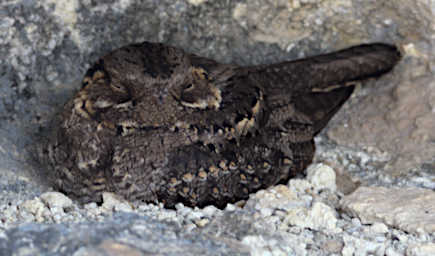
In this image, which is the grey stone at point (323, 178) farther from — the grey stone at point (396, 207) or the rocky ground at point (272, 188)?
the grey stone at point (396, 207)

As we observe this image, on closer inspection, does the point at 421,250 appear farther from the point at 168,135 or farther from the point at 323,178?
the point at 168,135

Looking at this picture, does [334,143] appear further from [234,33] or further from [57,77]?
[57,77]

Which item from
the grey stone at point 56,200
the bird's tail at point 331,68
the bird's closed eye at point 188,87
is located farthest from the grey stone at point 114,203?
the bird's tail at point 331,68

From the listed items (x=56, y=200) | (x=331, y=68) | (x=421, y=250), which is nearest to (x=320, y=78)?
(x=331, y=68)

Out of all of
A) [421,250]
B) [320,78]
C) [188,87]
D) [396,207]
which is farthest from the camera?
[320,78]

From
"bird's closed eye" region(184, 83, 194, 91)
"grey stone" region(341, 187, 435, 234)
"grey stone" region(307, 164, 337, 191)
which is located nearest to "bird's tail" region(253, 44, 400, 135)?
"grey stone" region(307, 164, 337, 191)

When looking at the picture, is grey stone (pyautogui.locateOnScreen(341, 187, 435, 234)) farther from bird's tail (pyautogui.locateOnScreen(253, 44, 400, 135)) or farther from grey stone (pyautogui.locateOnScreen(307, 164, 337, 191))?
bird's tail (pyautogui.locateOnScreen(253, 44, 400, 135))

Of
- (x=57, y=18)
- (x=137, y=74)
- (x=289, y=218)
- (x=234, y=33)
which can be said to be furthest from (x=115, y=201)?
(x=234, y=33)
